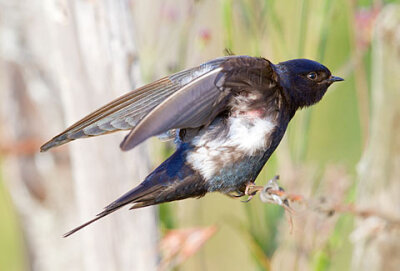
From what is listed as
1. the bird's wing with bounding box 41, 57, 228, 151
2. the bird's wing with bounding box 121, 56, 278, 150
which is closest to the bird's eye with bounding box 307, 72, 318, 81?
the bird's wing with bounding box 121, 56, 278, 150

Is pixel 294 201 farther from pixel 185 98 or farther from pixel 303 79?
pixel 303 79

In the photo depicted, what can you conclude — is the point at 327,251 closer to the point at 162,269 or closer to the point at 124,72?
the point at 162,269

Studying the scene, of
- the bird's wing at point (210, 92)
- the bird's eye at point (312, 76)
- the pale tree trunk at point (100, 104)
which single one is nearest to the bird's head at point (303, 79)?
the bird's eye at point (312, 76)

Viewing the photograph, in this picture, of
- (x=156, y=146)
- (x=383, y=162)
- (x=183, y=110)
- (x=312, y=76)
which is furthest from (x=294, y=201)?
(x=156, y=146)

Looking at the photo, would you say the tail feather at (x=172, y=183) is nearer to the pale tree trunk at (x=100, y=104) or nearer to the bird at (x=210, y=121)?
the bird at (x=210, y=121)

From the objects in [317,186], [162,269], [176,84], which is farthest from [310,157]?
[176,84]

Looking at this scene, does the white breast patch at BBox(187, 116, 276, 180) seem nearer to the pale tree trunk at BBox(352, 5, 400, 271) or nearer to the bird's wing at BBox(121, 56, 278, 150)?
the bird's wing at BBox(121, 56, 278, 150)
